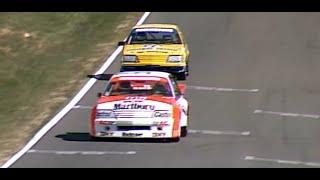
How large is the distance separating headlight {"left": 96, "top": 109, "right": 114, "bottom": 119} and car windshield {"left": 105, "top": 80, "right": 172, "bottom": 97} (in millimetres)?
795

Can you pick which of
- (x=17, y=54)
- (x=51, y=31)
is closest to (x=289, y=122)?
(x=17, y=54)

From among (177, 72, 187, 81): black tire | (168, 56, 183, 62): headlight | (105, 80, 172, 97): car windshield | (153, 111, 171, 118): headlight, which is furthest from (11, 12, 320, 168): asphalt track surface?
(105, 80, 172, 97): car windshield

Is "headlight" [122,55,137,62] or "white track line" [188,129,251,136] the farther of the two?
"headlight" [122,55,137,62]

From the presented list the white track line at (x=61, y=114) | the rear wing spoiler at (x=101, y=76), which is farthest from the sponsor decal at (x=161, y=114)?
the rear wing spoiler at (x=101, y=76)

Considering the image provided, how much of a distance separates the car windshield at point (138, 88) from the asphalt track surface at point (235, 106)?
106 centimetres

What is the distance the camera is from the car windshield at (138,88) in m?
20.6

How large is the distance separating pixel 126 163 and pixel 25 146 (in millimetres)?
2799

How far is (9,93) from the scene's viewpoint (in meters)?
26.1

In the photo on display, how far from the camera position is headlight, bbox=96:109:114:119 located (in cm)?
1981

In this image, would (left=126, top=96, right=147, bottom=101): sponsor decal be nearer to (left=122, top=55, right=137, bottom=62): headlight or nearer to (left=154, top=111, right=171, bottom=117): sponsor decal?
(left=154, top=111, right=171, bottom=117): sponsor decal

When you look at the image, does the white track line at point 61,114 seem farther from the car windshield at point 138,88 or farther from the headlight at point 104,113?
the car windshield at point 138,88

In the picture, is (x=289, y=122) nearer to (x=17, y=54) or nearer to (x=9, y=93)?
(x=9, y=93)

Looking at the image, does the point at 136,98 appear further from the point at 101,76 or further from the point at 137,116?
the point at 101,76
